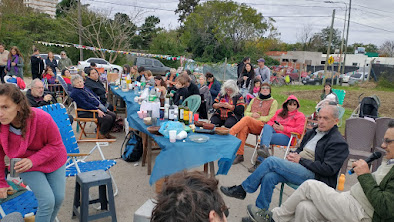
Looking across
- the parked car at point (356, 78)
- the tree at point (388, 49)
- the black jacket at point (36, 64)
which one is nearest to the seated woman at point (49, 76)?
the black jacket at point (36, 64)

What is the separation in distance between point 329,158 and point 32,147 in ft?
8.72

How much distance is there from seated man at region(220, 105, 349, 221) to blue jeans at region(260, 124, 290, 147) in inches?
45.5

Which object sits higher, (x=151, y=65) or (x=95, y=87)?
(x=151, y=65)

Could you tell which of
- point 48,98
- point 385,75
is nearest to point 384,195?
point 48,98

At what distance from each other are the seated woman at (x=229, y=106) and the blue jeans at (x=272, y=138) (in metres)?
0.85

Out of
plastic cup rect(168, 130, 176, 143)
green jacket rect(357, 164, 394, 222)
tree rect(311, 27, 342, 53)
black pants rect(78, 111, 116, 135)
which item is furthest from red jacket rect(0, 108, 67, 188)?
tree rect(311, 27, 342, 53)

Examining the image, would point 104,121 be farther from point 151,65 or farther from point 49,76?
point 151,65

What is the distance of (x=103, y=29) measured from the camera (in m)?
22.3

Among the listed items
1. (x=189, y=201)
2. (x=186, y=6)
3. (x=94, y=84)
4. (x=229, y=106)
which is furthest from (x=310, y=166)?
(x=186, y=6)

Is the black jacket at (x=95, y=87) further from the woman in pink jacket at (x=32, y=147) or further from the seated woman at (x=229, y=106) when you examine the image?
the woman in pink jacket at (x=32, y=147)

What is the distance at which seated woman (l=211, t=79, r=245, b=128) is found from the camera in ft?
16.2

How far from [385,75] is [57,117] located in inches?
903

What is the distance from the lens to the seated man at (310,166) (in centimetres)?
259

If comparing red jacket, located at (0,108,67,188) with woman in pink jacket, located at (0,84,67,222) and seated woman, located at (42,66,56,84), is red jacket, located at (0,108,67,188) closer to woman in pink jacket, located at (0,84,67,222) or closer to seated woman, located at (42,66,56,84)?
woman in pink jacket, located at (0,84,67,222)
